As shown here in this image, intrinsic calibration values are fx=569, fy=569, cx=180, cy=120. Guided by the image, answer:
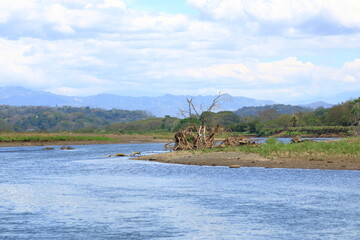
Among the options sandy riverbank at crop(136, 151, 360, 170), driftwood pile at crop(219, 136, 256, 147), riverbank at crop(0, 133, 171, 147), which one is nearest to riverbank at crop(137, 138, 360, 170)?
sandy riverbank at crop(136, 151, 360, 170)

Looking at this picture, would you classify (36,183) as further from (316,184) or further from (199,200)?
(316,184)

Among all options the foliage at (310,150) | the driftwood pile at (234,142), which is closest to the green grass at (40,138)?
the driftwood pile at (234,142)

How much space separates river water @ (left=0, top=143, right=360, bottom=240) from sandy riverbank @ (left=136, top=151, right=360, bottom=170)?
242cm

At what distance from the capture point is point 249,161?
176 feet

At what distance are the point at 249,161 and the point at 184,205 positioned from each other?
75.6 feet

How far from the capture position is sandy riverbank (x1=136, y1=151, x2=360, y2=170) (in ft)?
161

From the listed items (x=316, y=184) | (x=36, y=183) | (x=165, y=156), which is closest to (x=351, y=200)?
(x=316, y=184)

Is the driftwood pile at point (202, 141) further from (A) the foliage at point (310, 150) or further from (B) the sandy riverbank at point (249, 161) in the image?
(A) the foliage at point (310, 150)

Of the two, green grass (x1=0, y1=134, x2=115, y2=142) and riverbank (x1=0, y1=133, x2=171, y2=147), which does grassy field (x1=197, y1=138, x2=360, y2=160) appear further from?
green grass (x1=0, y1=134, x2=115, y2=142)

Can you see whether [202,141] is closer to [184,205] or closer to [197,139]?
[197,139]

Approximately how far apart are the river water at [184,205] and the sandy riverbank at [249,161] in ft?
7.94

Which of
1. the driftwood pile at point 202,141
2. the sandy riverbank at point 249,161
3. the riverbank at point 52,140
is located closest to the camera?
the sandy riverbank at point 249,161

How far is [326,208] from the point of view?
1164 inches

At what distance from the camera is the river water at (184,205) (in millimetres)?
24766
